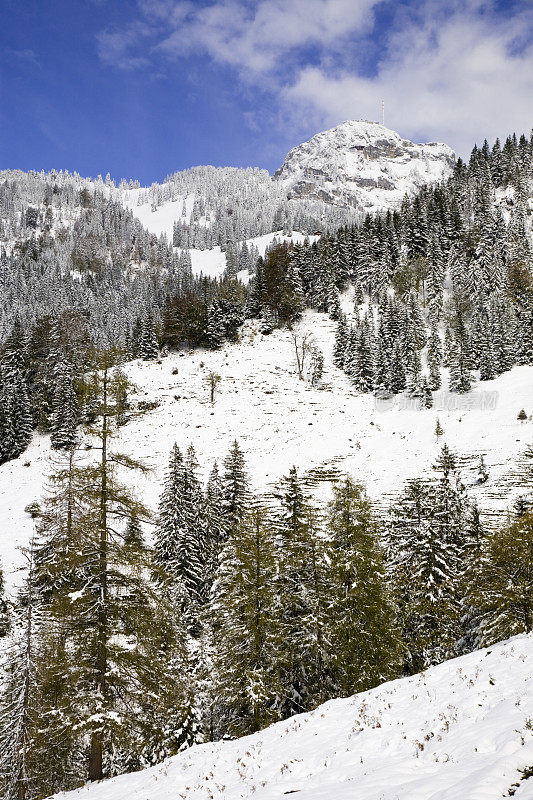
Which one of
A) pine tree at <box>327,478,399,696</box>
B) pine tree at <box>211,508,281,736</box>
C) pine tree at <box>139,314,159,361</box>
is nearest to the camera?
pine tree at <box>211,508,281,736</box>

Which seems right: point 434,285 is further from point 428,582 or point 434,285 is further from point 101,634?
point 101,634

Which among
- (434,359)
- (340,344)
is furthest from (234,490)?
(340,344)

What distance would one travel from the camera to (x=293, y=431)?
A: 184ft

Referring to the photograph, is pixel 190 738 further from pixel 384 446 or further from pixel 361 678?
pixel 384 446

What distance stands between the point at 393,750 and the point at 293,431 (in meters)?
48.3

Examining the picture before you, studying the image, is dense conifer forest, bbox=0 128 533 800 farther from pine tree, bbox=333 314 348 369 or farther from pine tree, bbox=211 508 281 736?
pine tree, bbox=333 314 348 369

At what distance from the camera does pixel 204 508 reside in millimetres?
34844

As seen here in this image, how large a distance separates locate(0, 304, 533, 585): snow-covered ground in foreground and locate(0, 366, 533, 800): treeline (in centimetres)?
1381

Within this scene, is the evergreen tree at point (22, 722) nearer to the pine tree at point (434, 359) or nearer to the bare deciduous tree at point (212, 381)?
the bare deciduous tree at point (212, 381)

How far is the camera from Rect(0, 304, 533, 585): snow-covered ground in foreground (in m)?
42.6

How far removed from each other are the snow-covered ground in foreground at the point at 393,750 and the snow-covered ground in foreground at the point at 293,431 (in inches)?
1055

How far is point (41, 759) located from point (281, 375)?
59508 mm

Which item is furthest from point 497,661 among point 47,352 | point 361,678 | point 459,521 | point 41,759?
point 47,352

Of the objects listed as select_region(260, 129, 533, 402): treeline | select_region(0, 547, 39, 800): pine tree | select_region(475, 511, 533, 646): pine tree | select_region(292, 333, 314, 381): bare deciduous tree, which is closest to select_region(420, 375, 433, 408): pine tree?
select_region(260, 129, 533, 402): treeline
